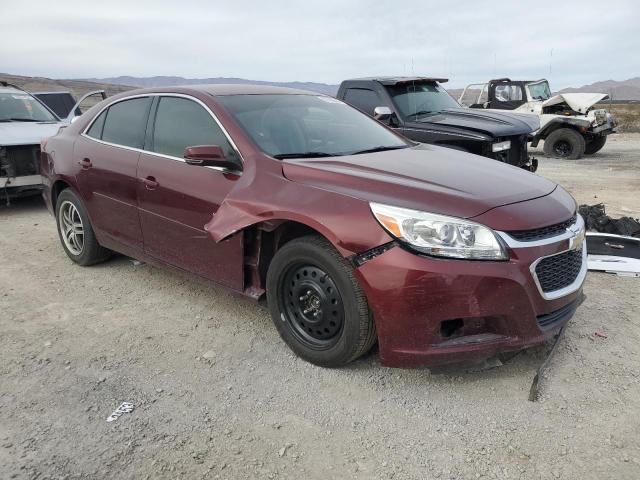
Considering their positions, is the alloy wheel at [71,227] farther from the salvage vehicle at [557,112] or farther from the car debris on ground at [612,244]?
the salvage vehicle at [557,112]

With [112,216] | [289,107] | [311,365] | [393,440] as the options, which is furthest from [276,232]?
[112,216]

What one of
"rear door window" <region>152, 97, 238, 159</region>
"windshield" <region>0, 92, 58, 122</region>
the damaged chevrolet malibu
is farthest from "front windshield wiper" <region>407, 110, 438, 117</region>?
"windshield" <region>0, 92, 58, 122</region>

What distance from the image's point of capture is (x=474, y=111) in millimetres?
8391

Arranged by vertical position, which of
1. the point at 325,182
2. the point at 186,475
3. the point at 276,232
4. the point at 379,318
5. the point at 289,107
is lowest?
the point at 186,475

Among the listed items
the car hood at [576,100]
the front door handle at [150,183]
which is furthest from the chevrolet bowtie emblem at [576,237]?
the car hood at [576,100]

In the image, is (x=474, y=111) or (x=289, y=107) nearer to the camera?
(x=289, y=107)

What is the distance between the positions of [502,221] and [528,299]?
1.36 ft

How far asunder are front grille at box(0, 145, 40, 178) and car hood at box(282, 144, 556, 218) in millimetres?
5469

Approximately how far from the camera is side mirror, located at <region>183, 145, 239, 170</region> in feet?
11.1

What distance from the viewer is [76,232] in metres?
Result: 5.14

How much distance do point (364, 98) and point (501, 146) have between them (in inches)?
82.8

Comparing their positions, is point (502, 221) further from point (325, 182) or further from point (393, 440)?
point (393, 440)

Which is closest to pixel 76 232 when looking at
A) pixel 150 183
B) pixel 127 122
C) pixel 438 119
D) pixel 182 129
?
pixel 127 122

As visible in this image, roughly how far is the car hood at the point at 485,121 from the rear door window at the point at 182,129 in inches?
173
